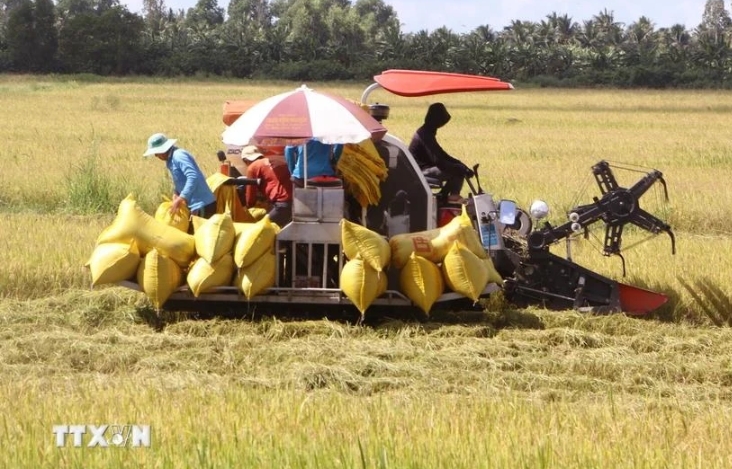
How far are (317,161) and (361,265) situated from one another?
40.6 inches

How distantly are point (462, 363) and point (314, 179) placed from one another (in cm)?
203

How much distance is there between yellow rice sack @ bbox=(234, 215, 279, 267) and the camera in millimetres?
8961

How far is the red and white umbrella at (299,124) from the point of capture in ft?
29.3

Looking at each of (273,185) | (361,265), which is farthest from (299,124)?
(361,265)

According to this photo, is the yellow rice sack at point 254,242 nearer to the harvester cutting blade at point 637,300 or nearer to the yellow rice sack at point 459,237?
the yellow rice sack at point 459,237

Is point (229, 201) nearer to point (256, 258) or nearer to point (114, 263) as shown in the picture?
point (256, 258)

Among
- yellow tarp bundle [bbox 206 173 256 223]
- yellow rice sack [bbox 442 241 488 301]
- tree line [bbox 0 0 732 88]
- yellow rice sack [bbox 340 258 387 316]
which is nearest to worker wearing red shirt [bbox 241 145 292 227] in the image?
yellow tarp bundle [bbox 206 173 256 223]

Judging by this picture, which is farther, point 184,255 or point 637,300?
point 637,300

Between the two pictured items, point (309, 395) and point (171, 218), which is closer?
point (309, 395)

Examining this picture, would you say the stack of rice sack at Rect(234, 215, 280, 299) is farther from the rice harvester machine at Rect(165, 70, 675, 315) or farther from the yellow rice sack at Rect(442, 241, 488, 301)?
the yellow rice sack at Rect(442, 241, 488, 301)

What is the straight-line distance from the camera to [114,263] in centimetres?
894

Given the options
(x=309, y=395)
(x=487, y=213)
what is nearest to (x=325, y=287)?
(x=487, y=213)

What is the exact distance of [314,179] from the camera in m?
9.30

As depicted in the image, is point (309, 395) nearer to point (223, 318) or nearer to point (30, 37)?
point (223, 318)
